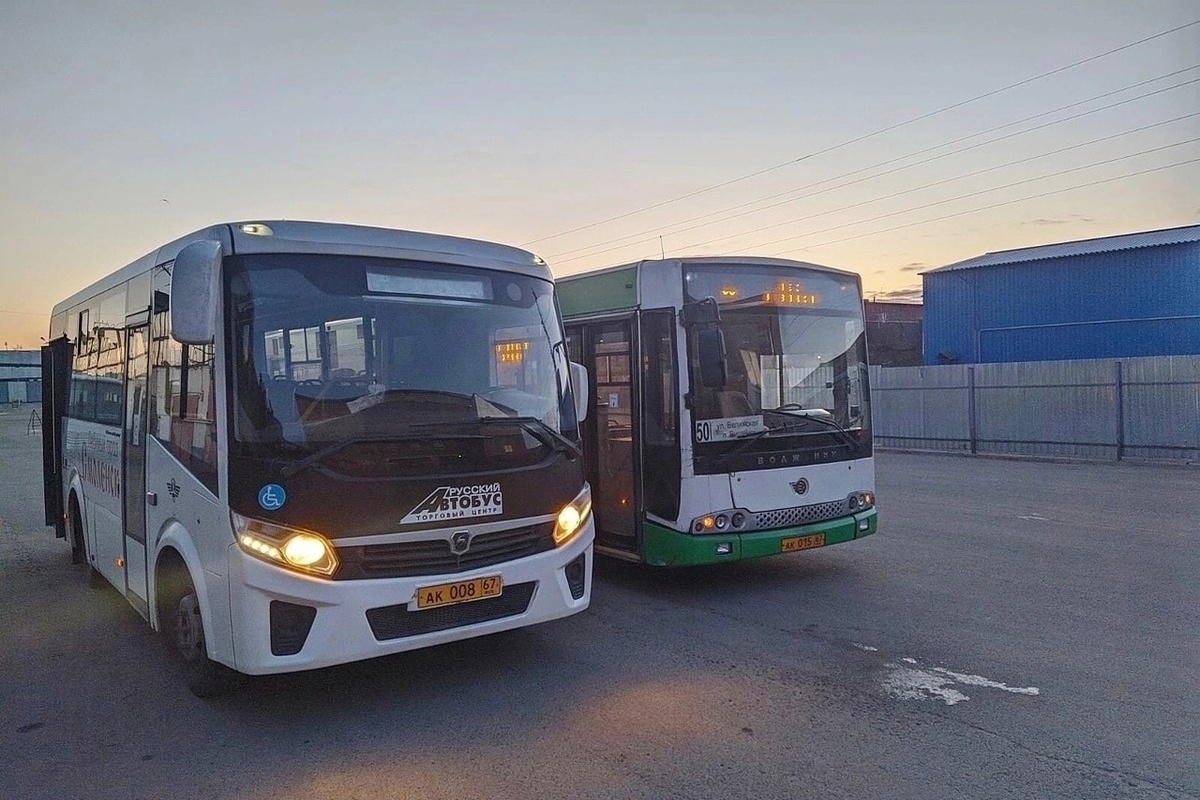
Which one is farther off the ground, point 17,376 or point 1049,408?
point 17,376

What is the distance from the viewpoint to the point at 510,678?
5801 millimetres

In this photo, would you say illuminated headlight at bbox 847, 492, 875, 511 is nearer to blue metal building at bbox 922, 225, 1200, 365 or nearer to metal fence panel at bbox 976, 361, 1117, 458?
metal fence panel at bbox 976, 361, 1117, 458

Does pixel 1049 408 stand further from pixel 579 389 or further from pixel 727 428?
pixel 579 389

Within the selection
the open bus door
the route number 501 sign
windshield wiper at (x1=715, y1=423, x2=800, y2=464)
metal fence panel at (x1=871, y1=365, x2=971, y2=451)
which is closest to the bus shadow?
windshield wiper at (x1=715, y1=423, x2=800, y2=464)

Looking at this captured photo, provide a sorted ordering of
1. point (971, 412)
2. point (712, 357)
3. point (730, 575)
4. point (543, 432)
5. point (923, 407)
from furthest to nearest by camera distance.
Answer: point (923, 407), point (971, 412), point (730, 575), point (712, 357), point (543, 432)

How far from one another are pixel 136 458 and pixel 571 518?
3.20 metres

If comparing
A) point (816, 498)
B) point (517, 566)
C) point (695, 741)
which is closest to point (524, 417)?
point (517, 566)

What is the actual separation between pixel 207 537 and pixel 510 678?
207 cm

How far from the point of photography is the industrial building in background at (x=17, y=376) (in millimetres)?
93188

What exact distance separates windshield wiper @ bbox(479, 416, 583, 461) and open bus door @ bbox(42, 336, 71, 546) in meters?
5.98

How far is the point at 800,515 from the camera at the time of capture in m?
7.97

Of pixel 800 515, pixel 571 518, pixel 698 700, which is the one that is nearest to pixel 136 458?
pixel 571 518

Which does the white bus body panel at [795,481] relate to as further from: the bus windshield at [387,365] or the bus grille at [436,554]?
the bus grille at [436,554]

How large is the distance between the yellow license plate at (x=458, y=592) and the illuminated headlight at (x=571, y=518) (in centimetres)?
57
